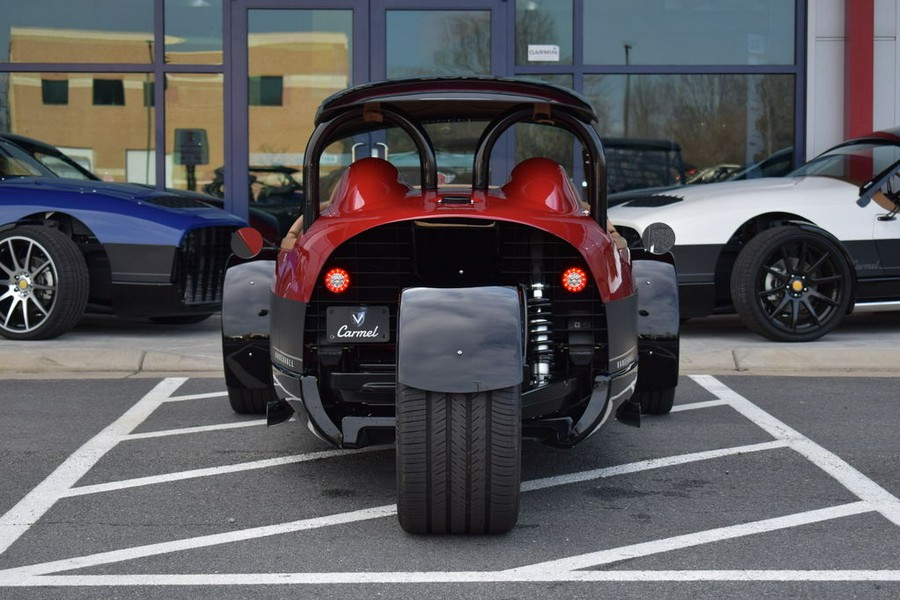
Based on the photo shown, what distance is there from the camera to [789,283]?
8.97m

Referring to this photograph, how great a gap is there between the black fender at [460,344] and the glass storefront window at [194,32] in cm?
882

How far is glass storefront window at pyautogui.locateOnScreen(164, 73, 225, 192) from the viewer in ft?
40.9

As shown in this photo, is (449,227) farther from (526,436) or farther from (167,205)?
(167,205)

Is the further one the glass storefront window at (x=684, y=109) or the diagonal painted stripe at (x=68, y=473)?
the glass storefront window at (x=684, y=109)

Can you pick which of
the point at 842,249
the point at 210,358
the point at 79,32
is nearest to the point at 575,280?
the point at 210,358

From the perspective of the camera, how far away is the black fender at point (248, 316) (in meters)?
5.83

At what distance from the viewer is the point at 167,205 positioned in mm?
9336

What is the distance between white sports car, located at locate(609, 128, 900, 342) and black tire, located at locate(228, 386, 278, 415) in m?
3.51

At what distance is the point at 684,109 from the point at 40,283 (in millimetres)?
6499

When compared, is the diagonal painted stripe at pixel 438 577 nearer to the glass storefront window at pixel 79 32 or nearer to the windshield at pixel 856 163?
the windshield at pixel 856 163

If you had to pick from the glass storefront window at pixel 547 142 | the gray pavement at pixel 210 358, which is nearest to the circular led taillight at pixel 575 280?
the gray pavement at pixel 210 358

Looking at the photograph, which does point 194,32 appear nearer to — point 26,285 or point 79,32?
point 79,32

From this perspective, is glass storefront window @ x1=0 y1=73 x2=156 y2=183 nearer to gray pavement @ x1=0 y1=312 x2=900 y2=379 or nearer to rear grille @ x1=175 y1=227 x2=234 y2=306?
rear grille @ x1=175 y1=227 x2=234 y2=306

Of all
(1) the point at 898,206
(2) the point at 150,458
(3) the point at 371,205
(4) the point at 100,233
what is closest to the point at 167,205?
(4) the point at 100,233
